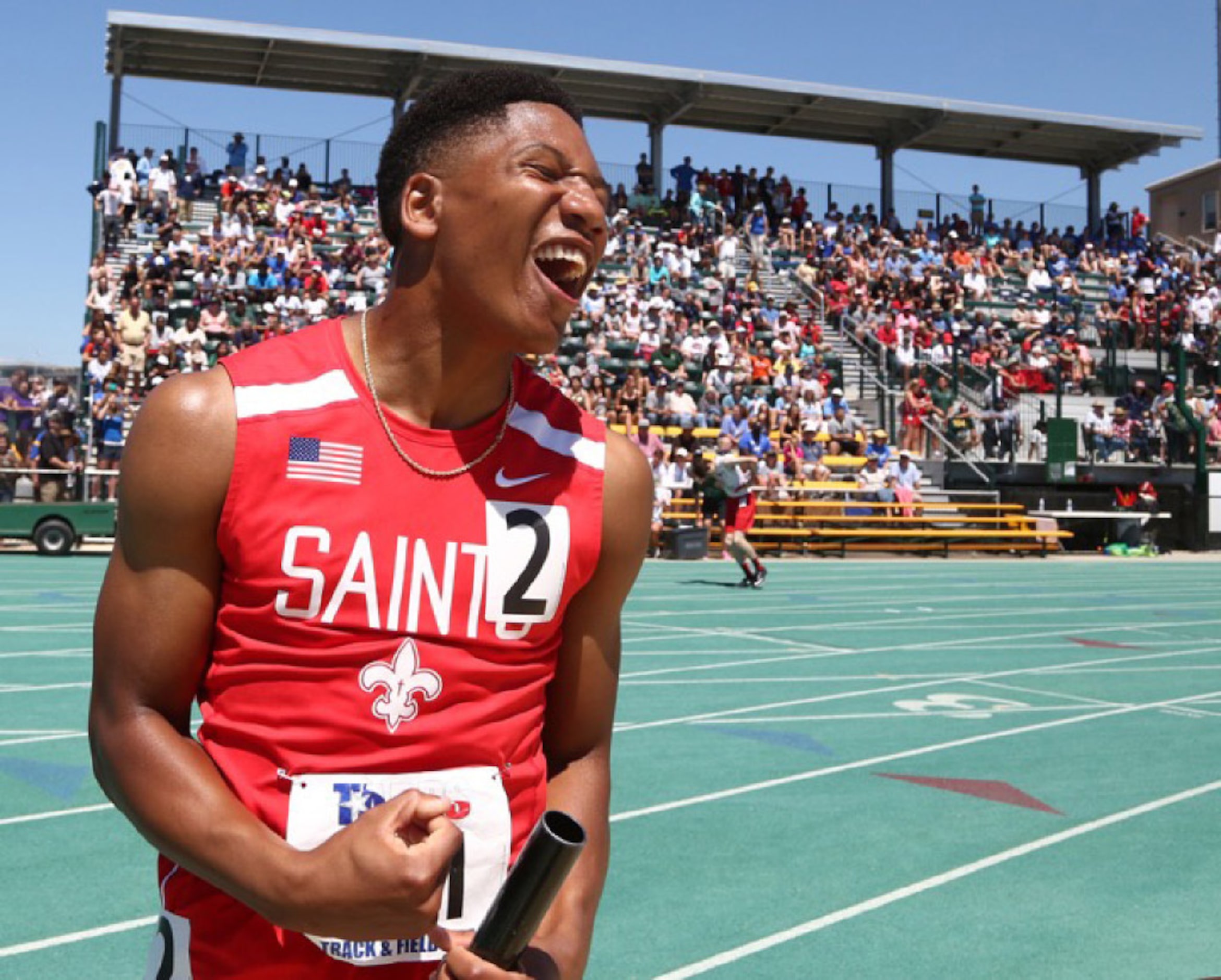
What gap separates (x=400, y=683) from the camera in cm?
152

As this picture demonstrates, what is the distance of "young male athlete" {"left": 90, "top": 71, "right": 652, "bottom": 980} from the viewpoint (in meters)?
1.46

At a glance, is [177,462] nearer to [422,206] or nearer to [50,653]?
[422,206]

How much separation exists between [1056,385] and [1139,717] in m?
19.2

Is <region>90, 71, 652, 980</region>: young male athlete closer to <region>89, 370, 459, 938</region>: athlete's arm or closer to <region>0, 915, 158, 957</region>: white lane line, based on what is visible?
<region>89, 370, 459, 938</region>: athlete's arm

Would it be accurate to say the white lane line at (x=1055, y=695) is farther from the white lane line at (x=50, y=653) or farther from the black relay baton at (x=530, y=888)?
the black relay baton at (x=530, y=888)

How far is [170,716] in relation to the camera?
152 cm

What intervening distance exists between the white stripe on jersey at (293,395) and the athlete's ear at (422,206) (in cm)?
19

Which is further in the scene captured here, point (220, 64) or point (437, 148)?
point (220, 64)

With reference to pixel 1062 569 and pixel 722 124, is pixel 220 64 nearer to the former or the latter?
pixel 722 124

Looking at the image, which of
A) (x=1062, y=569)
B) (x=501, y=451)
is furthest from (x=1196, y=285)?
(x=501, y=451)

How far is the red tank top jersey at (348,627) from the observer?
1499mm

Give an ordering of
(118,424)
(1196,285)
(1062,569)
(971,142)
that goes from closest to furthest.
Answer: (118,424) → (1062,569) → (1196,285) → (971,142)

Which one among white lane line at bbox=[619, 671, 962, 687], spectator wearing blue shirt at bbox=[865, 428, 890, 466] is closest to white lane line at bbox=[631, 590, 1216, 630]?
white lane line at bbox=[619, 671, 962, 687]

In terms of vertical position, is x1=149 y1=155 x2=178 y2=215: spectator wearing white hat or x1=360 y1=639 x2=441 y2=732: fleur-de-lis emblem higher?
x1=149 y1=155 x2=178 y2=215: spectator wearing white hat
